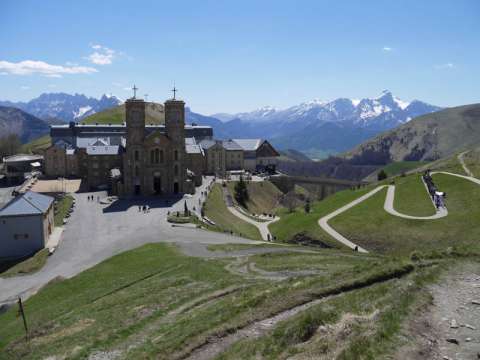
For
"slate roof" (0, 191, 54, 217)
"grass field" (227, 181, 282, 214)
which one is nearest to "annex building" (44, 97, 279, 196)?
"grass field" (227, 181, 282, 214)

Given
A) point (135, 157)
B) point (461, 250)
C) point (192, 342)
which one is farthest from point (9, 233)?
point (461, 250)

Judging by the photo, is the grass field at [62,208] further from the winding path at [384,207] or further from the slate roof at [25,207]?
the winding path at [384,207]

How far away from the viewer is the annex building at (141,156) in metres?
85.1

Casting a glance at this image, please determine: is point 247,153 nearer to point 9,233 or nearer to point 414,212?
point 414,212

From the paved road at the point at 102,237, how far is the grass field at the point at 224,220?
19.8 ft

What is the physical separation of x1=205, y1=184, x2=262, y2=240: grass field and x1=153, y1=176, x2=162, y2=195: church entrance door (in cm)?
980

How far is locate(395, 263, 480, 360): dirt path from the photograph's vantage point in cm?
1454

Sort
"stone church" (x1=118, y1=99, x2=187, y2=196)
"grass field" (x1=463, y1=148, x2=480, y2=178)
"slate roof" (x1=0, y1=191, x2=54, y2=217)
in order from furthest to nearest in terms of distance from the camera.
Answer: "stone church" (x1=118, y1=99, x2=187, y2=196) < "grass field" (x1=463, y1=148, x2=480, y2=178) < "slate roof" (x1=0, y1=191, x2=54, y2=217)

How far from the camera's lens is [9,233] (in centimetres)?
5350

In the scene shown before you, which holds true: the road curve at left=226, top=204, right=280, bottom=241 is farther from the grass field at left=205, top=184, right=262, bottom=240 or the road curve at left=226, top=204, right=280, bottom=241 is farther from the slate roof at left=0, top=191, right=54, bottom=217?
the slate roof at left=0, top=191, right=54, bottom=217

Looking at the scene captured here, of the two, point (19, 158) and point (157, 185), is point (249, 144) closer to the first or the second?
point (157, 185)

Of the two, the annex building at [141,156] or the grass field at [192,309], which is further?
the annex building at [141,156]

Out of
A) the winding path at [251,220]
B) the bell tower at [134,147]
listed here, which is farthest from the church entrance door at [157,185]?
the winding path at [251,220]

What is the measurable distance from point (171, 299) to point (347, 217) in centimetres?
4176
